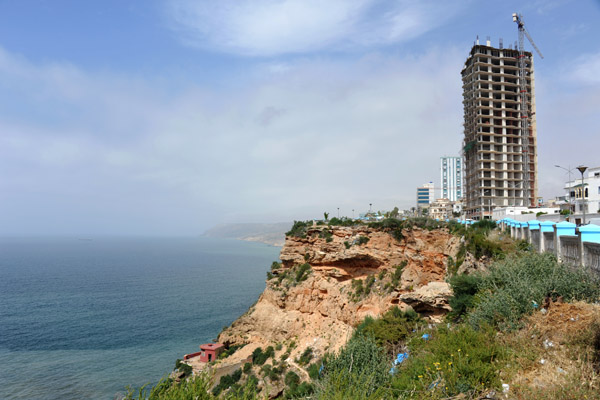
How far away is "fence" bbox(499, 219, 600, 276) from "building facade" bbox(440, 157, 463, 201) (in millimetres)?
118187

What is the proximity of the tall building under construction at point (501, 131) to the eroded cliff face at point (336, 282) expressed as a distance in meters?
33.1

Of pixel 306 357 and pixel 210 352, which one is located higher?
pixel 306 357

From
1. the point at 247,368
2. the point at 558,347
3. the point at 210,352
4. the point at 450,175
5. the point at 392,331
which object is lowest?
the point at 210,352

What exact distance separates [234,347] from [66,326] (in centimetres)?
2468

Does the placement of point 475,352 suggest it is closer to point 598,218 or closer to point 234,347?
point 598,218

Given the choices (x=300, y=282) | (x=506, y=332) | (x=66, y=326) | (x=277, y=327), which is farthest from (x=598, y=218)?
Result: (x=66, y=326)

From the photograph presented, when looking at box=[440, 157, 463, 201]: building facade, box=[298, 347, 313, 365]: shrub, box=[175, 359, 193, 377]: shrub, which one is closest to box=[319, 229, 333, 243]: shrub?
box=[298, 347, 313, 365]: shrub

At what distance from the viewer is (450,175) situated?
128250 millimetres

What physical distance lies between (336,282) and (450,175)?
117m

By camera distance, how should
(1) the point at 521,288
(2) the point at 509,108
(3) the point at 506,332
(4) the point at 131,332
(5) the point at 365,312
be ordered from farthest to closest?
(2) the point at 509,108 → (4) the point at 131,332 → (5) the point at 365,312 → (1) the point at 521,288 → (3) the point at 506,332

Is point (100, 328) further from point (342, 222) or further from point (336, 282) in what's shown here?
point (342, 222)

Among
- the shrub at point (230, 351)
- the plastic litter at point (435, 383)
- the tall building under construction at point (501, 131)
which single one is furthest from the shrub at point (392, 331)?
the tall building under construction at point (501, 131)

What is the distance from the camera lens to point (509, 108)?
53375 millimetres

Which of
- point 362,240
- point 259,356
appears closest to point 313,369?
point 259,356
